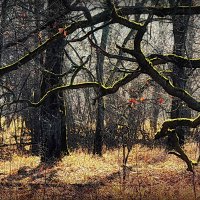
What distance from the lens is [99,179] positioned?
41.3 feet

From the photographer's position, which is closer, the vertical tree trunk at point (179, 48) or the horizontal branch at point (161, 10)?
the horizontal branch at point (161, 10)

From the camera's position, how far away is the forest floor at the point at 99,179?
10641 millimetres

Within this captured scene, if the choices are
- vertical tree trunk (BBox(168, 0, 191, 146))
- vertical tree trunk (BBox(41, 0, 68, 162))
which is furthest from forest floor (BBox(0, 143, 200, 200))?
vertical tree trunk (BBox(168, 0, 191, 146))

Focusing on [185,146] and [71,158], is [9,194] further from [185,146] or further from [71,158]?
[185,146]

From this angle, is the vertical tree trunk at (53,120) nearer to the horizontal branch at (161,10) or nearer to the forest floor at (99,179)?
the forest floor at (99,179)

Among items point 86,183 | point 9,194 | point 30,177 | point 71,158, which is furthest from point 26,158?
point 9,194

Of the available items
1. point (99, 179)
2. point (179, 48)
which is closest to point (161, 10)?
point (99, 179)

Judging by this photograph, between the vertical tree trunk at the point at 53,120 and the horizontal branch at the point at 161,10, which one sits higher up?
the horizontal branch at the point at 161,10

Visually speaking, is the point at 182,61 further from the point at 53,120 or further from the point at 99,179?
the point at 53,120

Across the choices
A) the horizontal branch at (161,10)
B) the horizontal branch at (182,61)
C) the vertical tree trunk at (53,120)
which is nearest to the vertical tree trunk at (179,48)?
the horizontal branch at (182,61)

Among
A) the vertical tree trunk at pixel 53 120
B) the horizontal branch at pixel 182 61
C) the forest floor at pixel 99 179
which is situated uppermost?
the horizontal branch at pixel 182 61

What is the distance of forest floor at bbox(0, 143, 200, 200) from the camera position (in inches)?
419

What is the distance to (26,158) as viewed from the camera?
16.3 meters

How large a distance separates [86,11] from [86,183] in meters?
5.66
